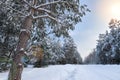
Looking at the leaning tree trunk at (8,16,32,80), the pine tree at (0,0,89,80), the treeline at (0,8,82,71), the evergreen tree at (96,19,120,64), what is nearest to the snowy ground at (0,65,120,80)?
the treeline at (0,8,82,71)

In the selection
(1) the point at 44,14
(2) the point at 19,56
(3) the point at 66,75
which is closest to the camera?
(2) the point at 19,56

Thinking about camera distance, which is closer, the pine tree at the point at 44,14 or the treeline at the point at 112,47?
the pine tree at the point at 44,14

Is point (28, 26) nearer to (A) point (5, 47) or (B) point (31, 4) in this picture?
(B) point (31, 4)

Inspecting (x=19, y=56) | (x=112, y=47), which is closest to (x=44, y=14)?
(x=19, y=56)

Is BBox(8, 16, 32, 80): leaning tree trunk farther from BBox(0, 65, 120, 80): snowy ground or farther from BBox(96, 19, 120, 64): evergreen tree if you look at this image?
BBox(96, 19, 120, 64): evergreen tree

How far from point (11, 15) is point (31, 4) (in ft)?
4.17

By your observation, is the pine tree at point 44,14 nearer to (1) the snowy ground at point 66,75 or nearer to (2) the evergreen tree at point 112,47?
(1) the snowy ground at point 66,75

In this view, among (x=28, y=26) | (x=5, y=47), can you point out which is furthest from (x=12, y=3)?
(x=5, y=47)

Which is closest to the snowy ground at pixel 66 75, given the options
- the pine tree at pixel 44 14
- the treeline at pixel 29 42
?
the treeline at pixel 29 42

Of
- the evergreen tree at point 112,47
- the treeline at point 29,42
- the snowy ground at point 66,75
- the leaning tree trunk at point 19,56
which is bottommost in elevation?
the snowy ground at point 66,75

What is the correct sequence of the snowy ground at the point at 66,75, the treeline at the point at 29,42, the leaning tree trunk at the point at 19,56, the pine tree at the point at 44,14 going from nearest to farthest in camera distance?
the leaning tree trunk at the point at 19,56 → the pine tree at the point at 44,14 → the treeline at the point at 29,42 → the snowy ground at the point at 66,75

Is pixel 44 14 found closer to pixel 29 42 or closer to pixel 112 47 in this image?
pixel 29 42

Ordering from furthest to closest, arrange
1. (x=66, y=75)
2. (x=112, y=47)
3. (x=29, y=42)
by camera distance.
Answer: (x=112, y=47), (x=66, y=75), (x=29, y=42)

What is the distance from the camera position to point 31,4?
482 inches
